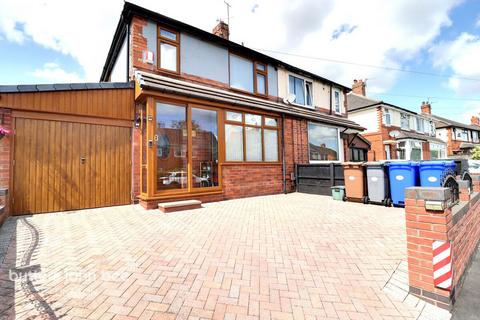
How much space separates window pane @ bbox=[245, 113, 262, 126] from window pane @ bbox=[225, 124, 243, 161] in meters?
0.52

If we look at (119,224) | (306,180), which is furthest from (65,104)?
(306,180)

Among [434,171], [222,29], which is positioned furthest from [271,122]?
[434,171]

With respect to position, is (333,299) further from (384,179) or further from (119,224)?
(384,179)

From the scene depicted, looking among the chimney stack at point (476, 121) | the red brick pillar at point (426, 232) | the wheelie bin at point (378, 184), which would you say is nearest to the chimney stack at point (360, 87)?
the wheelie bin at point (378, 184)

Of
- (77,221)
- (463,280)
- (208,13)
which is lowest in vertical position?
(463,280)

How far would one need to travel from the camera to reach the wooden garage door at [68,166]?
539 centimetres

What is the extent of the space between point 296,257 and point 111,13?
10.1 m

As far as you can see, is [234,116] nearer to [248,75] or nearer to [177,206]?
[248,75]

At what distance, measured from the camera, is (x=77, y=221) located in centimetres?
491

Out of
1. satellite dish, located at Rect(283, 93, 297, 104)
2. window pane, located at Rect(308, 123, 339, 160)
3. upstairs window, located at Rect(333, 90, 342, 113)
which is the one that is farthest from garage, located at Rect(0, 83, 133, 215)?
upstairs window, located at Rect(333, 90, 342, 113)

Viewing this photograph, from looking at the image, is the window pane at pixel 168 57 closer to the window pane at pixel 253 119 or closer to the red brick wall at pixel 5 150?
the window pane at pixel 253 119

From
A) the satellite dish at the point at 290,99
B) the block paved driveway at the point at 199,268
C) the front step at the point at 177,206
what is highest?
the satellite dish at the point at 290,99

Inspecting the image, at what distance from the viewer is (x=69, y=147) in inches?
235

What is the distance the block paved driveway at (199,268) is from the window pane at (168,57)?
522cm
